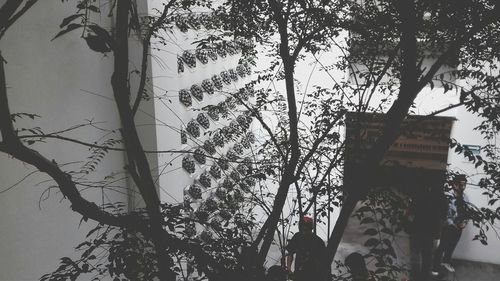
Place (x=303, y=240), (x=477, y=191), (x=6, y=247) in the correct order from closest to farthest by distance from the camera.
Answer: (x=303, y=240)
(x=6, y=247)
(x=477, y=191)

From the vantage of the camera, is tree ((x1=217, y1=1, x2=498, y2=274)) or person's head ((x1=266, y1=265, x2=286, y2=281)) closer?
tree ((x1=217, y1=1, x2=498, y2=274))

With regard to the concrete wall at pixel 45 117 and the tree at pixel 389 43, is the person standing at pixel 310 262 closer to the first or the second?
the tree at pixel 389 43

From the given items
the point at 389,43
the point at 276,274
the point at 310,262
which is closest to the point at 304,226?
the point at 310,262

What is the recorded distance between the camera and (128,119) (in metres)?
2.03

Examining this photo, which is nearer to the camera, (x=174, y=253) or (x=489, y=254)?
(x=174, y=253)

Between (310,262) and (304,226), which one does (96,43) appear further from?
(304,226)

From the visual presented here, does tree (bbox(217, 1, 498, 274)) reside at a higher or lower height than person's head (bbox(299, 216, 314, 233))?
higher

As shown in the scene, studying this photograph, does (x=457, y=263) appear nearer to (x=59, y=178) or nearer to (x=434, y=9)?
(x=434, y=9)

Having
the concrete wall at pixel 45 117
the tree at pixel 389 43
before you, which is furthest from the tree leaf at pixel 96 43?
the concrete wall at pixel 45 117

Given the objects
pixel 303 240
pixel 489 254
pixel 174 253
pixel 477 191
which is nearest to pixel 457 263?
pixel 489 254

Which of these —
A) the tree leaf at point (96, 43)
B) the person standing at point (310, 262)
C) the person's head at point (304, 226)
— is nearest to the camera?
the tree leaf at point (96, 43)

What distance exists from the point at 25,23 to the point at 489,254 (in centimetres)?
811

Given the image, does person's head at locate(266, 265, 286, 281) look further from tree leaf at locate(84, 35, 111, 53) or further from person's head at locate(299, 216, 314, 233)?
tree leaf at locate(84, 35, 111, 53)

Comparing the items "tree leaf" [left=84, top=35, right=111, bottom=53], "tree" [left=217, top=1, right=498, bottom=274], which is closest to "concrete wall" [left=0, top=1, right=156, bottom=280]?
"tree" [left=217, top=1, right=498, bottom=274]
